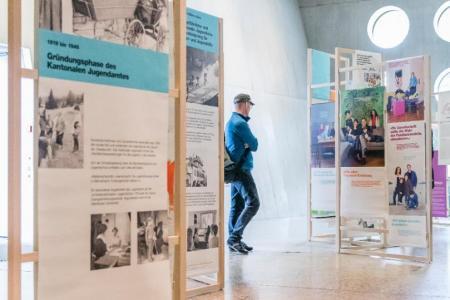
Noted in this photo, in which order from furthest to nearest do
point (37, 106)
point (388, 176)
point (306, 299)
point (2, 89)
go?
point (2, 89)
point (388, 176)
point (306, 299)
point (37, 106)

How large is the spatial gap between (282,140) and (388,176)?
5.40 meters

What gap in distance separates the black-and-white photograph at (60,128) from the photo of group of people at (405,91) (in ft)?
12.9

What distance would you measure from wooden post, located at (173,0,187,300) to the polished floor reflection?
4.90 ft

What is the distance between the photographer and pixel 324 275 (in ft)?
14.7

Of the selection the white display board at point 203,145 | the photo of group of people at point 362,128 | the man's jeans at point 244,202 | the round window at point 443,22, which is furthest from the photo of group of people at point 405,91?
the round window at point 443,22

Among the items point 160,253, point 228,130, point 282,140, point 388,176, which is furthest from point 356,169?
point 282,140

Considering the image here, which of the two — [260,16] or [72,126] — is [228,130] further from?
[260,16]

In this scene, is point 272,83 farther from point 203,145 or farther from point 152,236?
point 152,236

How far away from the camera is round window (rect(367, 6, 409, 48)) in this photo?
1154 cm

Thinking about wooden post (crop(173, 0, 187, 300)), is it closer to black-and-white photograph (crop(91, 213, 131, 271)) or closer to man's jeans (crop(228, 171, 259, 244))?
black-and-white photograph (crop(91, 213, 131, 271))

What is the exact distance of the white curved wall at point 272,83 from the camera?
9391 mm

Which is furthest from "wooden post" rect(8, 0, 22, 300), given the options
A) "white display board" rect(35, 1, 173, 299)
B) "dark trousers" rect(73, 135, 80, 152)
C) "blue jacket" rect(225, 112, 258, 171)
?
"blue jacket" rect(225, 112, 258, 171)

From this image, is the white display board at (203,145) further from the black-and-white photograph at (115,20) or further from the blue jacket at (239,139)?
the black-and-white photograph at (115,20)

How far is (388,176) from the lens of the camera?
5398 mm
